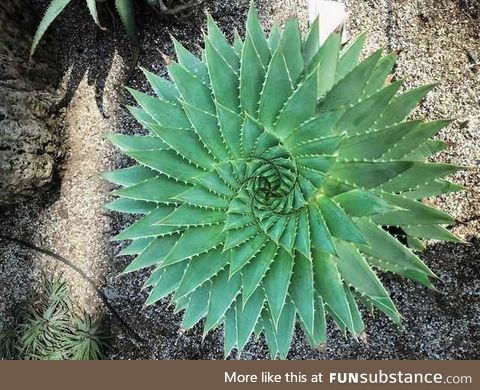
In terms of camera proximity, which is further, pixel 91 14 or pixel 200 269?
pixel 91 14

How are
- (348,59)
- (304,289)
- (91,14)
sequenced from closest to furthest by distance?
1. (304,289)
2. (348,59)
3. (91,14)

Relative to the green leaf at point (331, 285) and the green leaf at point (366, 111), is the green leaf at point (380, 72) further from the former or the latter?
the green leaf at point (331, 285)

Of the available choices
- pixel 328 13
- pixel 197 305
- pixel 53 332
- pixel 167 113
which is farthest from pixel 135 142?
pixel 53 332

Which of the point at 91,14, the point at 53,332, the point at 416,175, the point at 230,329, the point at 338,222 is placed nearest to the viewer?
the point at 338,222

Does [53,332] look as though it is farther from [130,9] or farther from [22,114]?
[130,9]

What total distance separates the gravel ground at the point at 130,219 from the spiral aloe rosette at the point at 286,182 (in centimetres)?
78

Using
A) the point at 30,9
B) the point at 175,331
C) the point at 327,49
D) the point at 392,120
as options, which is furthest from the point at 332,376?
the point at 30,9

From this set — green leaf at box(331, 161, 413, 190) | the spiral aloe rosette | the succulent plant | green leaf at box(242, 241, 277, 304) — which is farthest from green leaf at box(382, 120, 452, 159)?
the succulent plant

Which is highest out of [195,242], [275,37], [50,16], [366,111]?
[50,16]

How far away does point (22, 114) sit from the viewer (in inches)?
100

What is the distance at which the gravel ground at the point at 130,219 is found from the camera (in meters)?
2.46

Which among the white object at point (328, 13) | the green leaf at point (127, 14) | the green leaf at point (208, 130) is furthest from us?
the white object at point (328, 13)

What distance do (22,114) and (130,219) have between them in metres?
0.69

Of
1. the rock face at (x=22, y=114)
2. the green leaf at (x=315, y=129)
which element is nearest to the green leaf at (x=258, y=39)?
the green leaf at (x=315, y=129)
